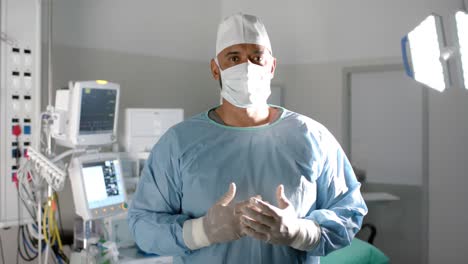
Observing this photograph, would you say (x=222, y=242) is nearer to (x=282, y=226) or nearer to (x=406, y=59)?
(x=282, y=226)

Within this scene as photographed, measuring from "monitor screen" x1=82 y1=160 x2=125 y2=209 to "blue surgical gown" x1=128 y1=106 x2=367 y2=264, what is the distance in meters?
1.10

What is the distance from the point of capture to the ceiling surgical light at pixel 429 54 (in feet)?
5.00

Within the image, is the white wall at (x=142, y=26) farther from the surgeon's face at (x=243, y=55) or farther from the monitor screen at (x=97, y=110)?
the surgeon's face at (x=243, y=55)

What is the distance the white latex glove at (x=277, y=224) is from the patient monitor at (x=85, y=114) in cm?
154

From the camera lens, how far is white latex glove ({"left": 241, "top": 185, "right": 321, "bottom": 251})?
124 cm

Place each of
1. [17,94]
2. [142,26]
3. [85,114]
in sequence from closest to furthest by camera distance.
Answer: [85,114] → [17,94] → [142,26]

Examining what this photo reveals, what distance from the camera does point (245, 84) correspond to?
4.98 ft

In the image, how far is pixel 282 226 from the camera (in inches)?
49.5

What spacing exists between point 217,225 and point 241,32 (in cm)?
63

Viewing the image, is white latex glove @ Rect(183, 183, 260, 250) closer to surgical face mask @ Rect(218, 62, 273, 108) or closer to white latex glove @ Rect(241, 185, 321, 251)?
white latex glove @ Rect(241, 185, 321, 251)

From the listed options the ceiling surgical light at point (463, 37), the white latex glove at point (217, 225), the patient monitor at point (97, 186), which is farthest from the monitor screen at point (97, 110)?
the ceiling surgical light at point (463, 37)

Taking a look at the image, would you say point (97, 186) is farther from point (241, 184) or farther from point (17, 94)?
point (241, 184)

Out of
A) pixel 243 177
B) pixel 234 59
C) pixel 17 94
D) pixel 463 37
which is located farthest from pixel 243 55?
pixel 17 94

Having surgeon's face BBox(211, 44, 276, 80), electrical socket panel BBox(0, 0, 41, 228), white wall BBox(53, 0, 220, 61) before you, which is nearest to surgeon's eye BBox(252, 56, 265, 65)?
surgeon's face BBox(211, 44, 276, 80)
